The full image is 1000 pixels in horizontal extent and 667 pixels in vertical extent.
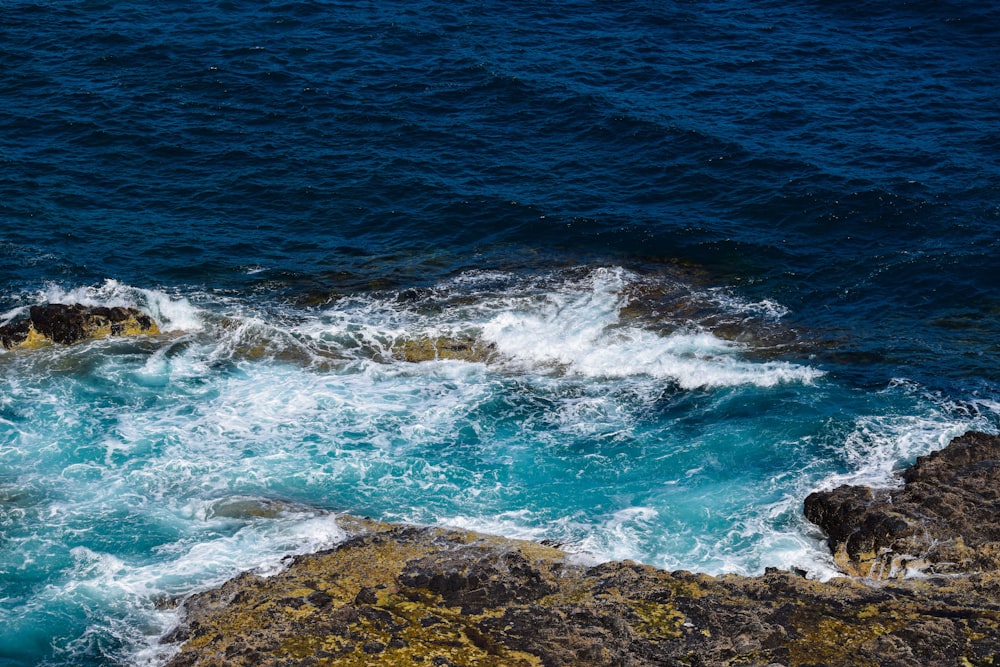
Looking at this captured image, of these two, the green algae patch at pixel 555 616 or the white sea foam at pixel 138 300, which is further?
the white sea foam at pixel 138 300

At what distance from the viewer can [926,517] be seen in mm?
29281

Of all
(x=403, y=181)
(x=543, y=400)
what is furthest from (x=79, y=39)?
(x=543, y=400)

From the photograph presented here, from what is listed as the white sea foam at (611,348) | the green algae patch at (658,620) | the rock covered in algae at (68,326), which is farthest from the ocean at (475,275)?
the green algae patch at (658,620)

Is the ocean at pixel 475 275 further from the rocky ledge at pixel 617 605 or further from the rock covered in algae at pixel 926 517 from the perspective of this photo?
the rocky ledge at pixel 617 605

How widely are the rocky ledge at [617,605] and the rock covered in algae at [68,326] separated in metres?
15.7

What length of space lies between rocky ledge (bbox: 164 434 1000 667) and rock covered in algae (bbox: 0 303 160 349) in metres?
15.7

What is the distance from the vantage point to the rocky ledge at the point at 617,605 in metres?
24.6

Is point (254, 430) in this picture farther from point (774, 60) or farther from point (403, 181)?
point (774, 60)

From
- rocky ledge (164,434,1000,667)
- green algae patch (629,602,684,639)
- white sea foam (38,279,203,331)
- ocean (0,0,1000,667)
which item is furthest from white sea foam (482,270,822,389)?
green algae patch (629,602,684,639)

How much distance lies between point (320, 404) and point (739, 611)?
1727cm

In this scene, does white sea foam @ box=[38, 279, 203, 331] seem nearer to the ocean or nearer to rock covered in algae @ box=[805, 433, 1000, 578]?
the ocean

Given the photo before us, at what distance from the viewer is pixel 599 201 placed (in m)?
50.0

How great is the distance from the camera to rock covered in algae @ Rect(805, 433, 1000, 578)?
28125 mm

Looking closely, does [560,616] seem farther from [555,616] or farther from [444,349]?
[444,349]
